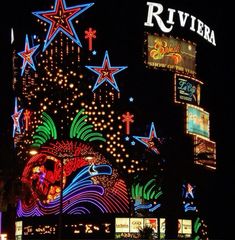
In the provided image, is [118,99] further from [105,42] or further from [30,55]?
[30,55]

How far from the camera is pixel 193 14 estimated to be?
7731cm

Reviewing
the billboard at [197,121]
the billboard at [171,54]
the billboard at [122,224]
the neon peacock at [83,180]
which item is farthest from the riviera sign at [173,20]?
the billboard at [122,224]

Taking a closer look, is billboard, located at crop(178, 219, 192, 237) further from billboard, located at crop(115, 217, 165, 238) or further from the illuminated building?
billboard, located at crop(115, 217, 165, 238)

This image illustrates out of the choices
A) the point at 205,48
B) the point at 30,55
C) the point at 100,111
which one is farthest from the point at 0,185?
the point at 205,48

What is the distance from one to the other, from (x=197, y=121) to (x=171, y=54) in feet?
27.6

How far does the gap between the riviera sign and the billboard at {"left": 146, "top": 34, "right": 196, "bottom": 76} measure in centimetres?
148

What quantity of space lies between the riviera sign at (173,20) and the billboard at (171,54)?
4.87 feet

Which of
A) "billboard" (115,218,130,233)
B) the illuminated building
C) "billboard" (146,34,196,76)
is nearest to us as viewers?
the illuminated building

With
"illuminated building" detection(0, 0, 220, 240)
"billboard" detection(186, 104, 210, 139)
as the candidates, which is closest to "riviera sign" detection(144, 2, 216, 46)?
"illuminated building" detection(0, 0, 220, 240)

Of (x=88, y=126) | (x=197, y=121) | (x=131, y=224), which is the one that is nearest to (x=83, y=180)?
(x=88, y=126)

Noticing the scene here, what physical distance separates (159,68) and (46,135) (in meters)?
14.1

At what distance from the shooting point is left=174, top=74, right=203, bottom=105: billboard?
229 ft

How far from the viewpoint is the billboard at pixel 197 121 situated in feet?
234

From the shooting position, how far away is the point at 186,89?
Answer: 7100 centimetres
